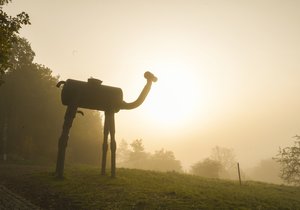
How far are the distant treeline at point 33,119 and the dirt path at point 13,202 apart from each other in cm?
2201

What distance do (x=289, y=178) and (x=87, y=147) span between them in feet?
117

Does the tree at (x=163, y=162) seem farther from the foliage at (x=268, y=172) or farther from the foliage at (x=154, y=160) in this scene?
the foliage at (x=268, y=172)

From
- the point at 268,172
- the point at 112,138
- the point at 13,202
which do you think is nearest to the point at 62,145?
the point at 112,138

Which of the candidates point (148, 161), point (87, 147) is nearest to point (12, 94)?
point (87, 147)

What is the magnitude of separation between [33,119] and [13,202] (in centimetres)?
2967

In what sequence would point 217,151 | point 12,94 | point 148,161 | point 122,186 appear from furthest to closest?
1. point 217,151
2. point 148,161
3. point 12,94
4. point 122,186

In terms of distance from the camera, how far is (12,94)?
3425 centimetres

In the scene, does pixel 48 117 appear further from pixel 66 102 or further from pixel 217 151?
pixel 217 151

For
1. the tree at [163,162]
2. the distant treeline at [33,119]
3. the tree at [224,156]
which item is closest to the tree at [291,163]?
the distant treeline at [33,119]

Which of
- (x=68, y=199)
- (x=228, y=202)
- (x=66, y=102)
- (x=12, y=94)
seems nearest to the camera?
(x=68, y=199)

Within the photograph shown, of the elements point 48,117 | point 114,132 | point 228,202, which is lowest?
point 228,202

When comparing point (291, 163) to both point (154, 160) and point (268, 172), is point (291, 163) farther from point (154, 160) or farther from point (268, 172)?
point (268, 172)

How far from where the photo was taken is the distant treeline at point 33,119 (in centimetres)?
3406

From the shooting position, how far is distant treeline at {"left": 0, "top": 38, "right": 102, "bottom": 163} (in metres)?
34.1
